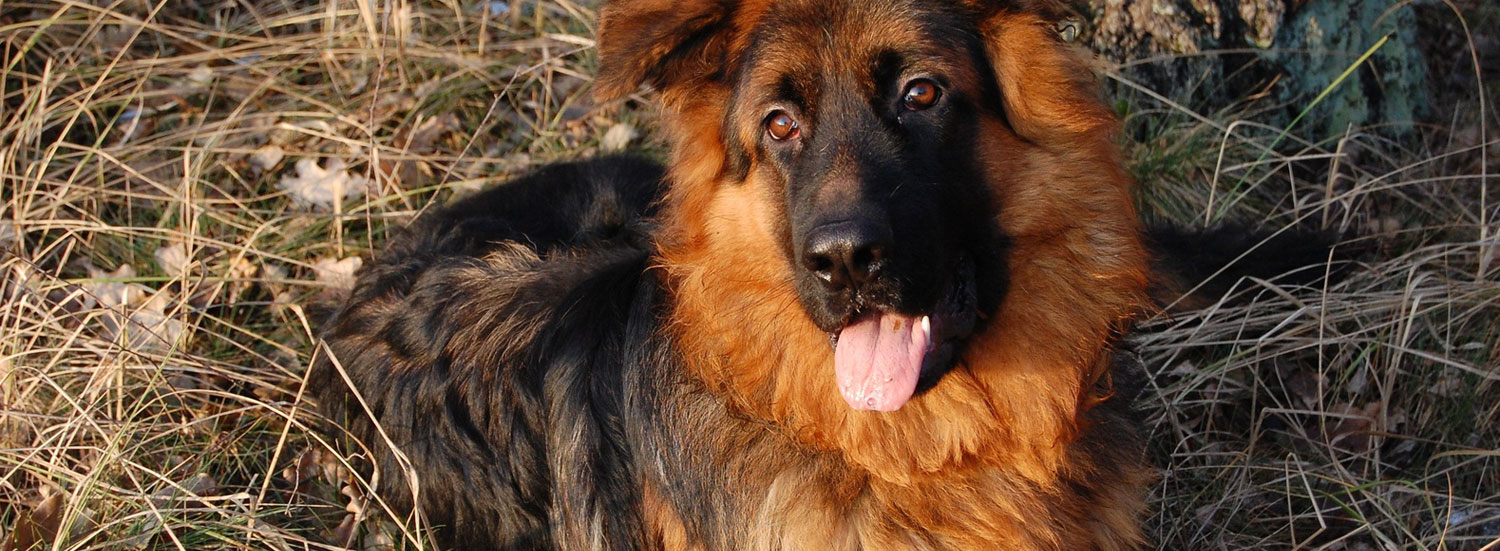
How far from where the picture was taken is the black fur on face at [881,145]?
118 inches

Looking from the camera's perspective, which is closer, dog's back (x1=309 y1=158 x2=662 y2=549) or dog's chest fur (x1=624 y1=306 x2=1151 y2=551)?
dog's chest fur (x1=624 y1=306 x2=1151 y2=551)

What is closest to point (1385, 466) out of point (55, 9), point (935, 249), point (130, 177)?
point (935, 249)

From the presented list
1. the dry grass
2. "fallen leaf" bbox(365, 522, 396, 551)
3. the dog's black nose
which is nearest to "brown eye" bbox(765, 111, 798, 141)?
the dog's black nose

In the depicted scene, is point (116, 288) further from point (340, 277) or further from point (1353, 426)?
point (1353, 426)

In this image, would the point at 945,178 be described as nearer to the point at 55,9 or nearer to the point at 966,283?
the point at 966,283

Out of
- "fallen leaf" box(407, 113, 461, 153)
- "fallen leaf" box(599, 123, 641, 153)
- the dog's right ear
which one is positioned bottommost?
"fallen leaf" box(407, 113, 461, 153)

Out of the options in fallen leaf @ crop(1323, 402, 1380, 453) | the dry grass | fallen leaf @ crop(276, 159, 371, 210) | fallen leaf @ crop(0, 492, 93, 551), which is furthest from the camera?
fallen leaf @ crop(276, 159, 371, 210)

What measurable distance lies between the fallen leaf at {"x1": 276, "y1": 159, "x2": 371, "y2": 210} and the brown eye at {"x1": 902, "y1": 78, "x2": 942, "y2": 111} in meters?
3.89

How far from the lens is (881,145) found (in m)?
3.10

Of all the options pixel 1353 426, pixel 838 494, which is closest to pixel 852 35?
pixel 838 494

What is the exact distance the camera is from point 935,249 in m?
3.00

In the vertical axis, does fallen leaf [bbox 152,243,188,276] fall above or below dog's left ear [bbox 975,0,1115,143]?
below

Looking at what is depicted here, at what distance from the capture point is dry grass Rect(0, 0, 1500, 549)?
4.28 metres

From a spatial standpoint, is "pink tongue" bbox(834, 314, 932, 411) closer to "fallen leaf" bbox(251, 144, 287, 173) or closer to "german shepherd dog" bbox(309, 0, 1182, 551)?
"german shepherd dog" bbox(309, 0, 1182, 551)
